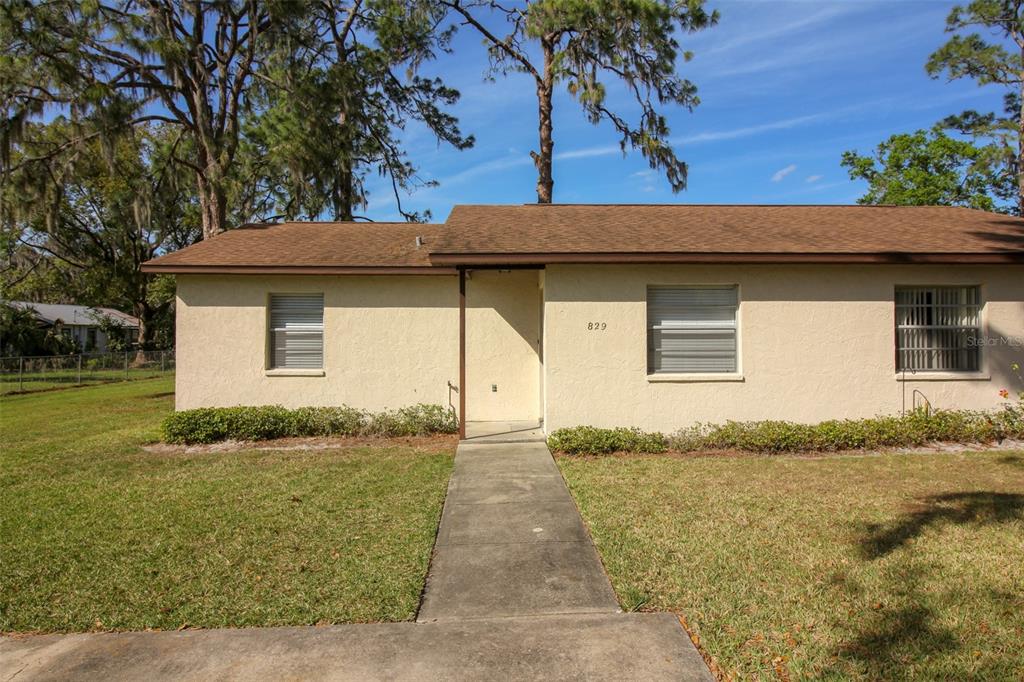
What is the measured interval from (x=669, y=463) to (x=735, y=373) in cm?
226

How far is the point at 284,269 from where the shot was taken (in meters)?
9.73

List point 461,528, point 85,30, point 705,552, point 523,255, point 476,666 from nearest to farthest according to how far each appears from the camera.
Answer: point 476,666 → point 705,552 → point 461,528 → point 523,255 → point 85,30

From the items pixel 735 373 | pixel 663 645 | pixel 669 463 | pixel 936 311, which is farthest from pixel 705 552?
pixel 936 311

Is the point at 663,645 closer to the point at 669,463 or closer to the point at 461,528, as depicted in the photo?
the point at 461,528

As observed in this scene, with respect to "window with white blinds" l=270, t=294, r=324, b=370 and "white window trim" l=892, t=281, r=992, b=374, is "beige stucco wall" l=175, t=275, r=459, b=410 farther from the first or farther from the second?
"white window trim" l=892, t=281, r=992, b=374

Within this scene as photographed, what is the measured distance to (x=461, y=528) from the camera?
5.23 meters

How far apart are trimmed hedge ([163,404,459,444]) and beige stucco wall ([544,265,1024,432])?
2.24 meters

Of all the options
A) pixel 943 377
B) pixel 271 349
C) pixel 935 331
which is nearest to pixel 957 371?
pixel 943 377

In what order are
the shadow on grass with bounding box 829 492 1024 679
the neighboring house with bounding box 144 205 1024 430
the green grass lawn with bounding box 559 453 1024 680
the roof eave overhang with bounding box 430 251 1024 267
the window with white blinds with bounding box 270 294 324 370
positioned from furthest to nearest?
the window with white blinds with bounding box 270 294 324 370, the neighboring house with bounding box 144 205 1024 430, the roof eave overhang with bounding box 430 251 1024 267, the green grass lawn with bounding box 559 453 1024 680, the shadow on grass with bounding box 829 492 1024 679

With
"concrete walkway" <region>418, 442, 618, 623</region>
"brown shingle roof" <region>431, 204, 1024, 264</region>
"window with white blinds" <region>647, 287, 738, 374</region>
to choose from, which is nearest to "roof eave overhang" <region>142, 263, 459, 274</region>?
"brown shingle roof" <region>431, 204, 1024, 264</region>

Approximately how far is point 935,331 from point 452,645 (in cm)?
951

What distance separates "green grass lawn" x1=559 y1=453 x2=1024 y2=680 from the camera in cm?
317

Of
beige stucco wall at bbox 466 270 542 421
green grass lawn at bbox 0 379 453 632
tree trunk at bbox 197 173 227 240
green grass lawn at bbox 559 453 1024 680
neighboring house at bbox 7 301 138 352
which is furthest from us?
neighboring house at bbox 7 301 138 352

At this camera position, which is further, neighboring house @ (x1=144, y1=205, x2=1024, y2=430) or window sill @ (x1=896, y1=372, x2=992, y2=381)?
window sill @ (x1=896, y1=372, x2=992, y2=381)
